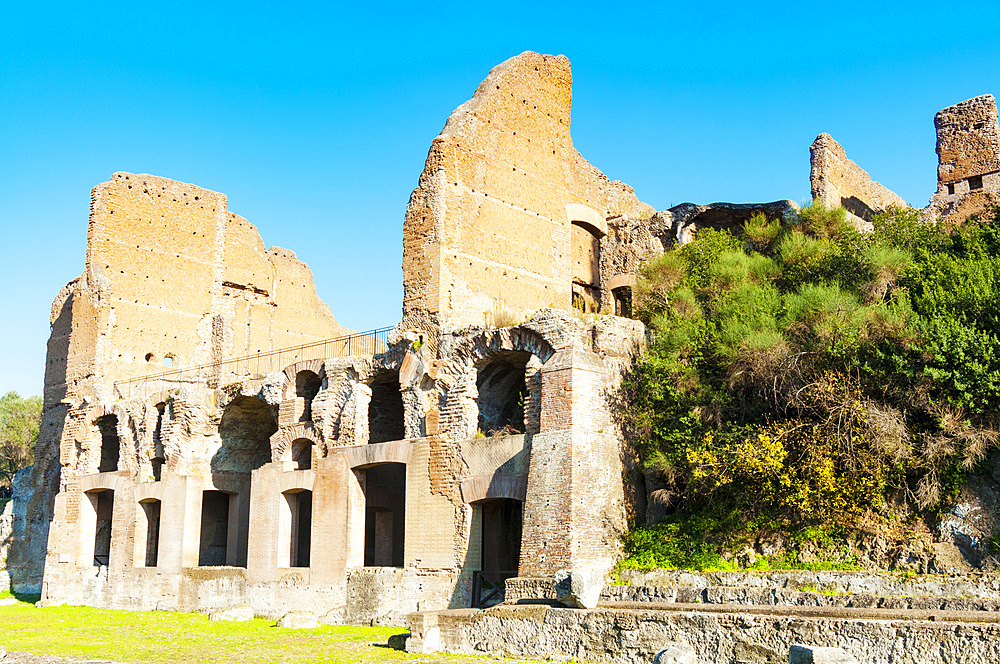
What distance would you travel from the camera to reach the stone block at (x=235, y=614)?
18642 millimetres

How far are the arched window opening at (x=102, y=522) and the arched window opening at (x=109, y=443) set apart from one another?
2.26 feet

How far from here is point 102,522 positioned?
25.8 m

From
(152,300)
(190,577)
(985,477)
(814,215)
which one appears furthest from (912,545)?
(152,300)

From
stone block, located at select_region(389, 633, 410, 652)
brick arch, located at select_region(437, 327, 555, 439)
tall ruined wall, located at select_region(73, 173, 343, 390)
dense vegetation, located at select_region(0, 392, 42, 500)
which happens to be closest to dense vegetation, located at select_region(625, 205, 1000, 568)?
brick arch, located at select_region(437, 327, 555, 439)

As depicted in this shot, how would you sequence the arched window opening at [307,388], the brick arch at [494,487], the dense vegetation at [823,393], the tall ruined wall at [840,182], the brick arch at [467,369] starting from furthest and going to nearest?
the tall ruined wall at [840,182] → the arched window opening at [307,388] → the brick arch at [467,369] → the brick arch at [494,487] → the dense vegetation at [823,393]

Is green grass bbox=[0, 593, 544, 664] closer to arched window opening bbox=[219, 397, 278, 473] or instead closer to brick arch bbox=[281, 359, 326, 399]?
arched window opening bbox=[219, 397, 278, 473]

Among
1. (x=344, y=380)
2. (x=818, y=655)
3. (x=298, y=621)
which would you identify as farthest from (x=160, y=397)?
(x=818, y=655)

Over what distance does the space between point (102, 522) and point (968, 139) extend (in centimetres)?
2289

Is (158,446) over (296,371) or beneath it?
beneath

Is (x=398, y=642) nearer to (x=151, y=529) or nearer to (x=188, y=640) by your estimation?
(x=188, y=640)

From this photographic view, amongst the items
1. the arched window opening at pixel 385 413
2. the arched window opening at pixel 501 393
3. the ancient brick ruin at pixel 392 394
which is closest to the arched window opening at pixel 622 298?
the ancient brick ruin at pixel 392 394

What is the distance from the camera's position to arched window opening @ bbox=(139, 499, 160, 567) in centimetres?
2358

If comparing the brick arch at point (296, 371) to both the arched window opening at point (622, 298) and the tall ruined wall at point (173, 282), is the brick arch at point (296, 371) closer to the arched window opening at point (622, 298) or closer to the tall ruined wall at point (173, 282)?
the arched window opening at point (622, 298)

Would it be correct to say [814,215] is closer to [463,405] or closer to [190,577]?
[463,405]
